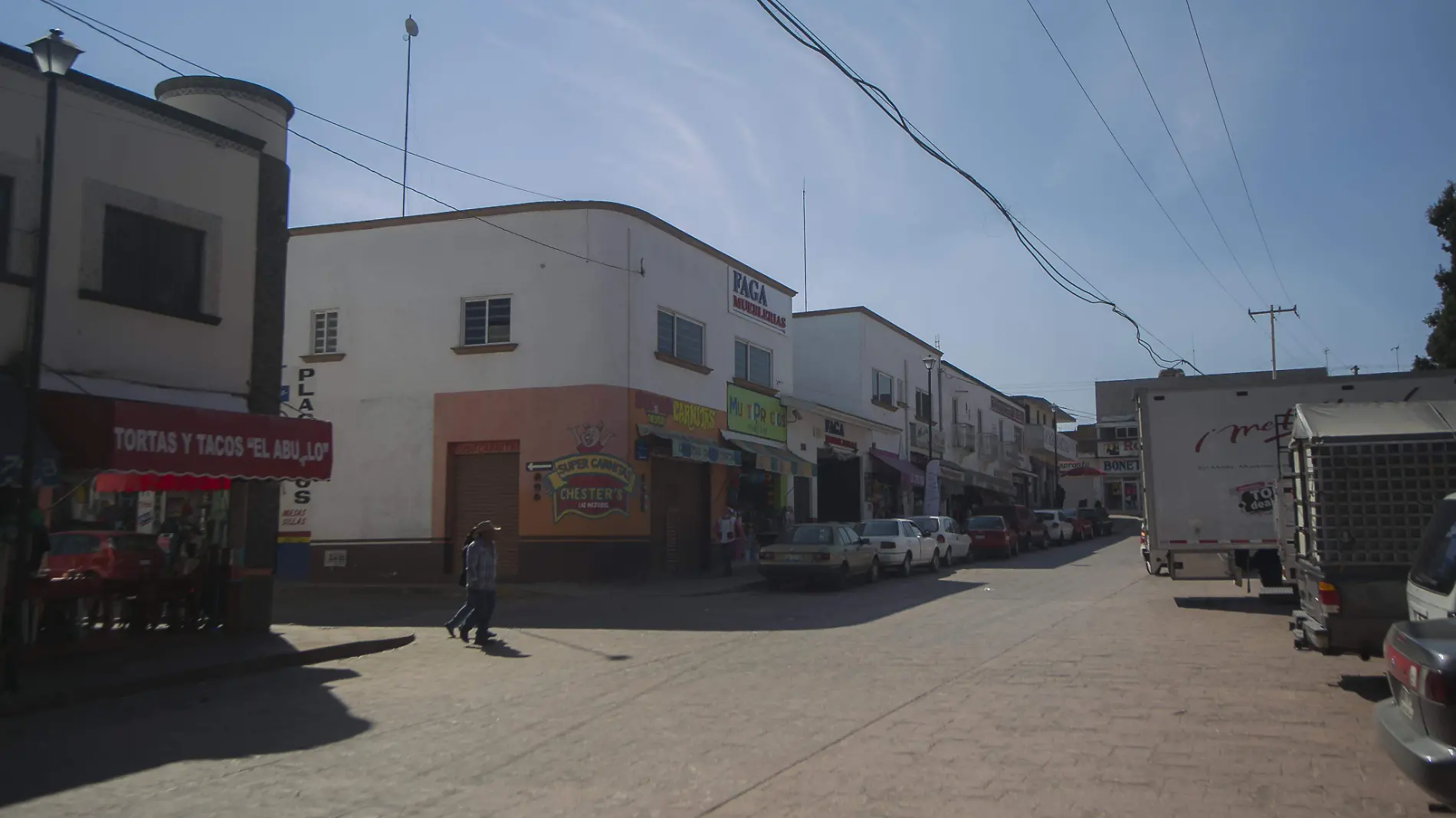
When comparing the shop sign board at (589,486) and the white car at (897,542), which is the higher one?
the shop sign board at (589,486)

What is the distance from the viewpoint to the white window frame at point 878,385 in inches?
1575

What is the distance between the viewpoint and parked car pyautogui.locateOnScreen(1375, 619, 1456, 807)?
5.02 meters

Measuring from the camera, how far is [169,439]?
12141 mm

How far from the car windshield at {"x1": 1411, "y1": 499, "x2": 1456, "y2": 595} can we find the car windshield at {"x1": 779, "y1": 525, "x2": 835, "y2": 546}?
1593 centimetres

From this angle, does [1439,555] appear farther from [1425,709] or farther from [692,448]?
[692,448]

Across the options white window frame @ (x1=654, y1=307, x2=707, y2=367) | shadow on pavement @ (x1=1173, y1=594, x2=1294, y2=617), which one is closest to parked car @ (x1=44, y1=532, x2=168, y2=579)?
white window frame @ (x1=654, y1=307, x2=707, y2=367)

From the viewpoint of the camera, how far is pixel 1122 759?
747cm

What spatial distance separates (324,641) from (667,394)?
13221 mm

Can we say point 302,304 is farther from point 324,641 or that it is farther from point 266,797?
point 266,797

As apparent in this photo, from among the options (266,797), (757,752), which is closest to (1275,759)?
(757,752)

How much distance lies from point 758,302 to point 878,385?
10.5 m

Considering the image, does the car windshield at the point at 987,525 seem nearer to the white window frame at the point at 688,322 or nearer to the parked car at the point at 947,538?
the parked car at the point at 947,538

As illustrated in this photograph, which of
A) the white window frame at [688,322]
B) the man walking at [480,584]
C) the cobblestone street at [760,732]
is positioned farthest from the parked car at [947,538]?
the man walking at [480,584]

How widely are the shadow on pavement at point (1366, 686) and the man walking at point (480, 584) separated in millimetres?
9937
